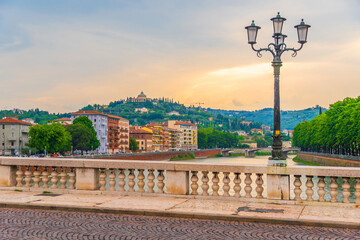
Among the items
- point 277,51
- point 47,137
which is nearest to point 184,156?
point 47,137

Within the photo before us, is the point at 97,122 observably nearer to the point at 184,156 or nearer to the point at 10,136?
the point at 184,156

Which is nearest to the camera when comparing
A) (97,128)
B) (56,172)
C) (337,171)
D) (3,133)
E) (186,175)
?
(337,171)

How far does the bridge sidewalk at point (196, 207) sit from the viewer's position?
38.2 ft

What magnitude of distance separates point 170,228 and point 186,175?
405 centimetres

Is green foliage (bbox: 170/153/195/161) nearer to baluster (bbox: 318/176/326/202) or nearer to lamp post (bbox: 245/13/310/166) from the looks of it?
lamp post (bbox: 245/13/310/166)

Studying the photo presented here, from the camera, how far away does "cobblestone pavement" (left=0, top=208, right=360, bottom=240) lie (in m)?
10.1

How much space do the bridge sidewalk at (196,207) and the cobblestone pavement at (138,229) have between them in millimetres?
217

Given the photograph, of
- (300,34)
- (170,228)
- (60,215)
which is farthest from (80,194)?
(300,34)

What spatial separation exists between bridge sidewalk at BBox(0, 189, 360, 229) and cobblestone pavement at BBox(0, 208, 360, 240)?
217 millimetres

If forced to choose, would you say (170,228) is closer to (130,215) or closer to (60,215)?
(130,215)

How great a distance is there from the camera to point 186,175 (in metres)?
14.9

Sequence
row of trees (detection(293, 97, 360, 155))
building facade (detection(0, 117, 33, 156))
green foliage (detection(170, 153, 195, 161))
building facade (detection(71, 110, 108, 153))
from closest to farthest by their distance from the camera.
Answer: row of trees (detection(293, 97, 360, 155)) → building facade (detection(0, 117, 33, 156)) → green foliage (detection(170, 153, 195, 161)) → building facade (detection(71, 110, 108, 153))

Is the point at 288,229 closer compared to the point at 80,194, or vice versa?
the point at 288,229

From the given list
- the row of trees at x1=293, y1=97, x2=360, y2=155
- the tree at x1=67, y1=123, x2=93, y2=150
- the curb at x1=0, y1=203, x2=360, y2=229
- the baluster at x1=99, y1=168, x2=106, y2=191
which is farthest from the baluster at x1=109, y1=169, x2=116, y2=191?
the tree at x1=67, y1=123, x2=93, y2=150
